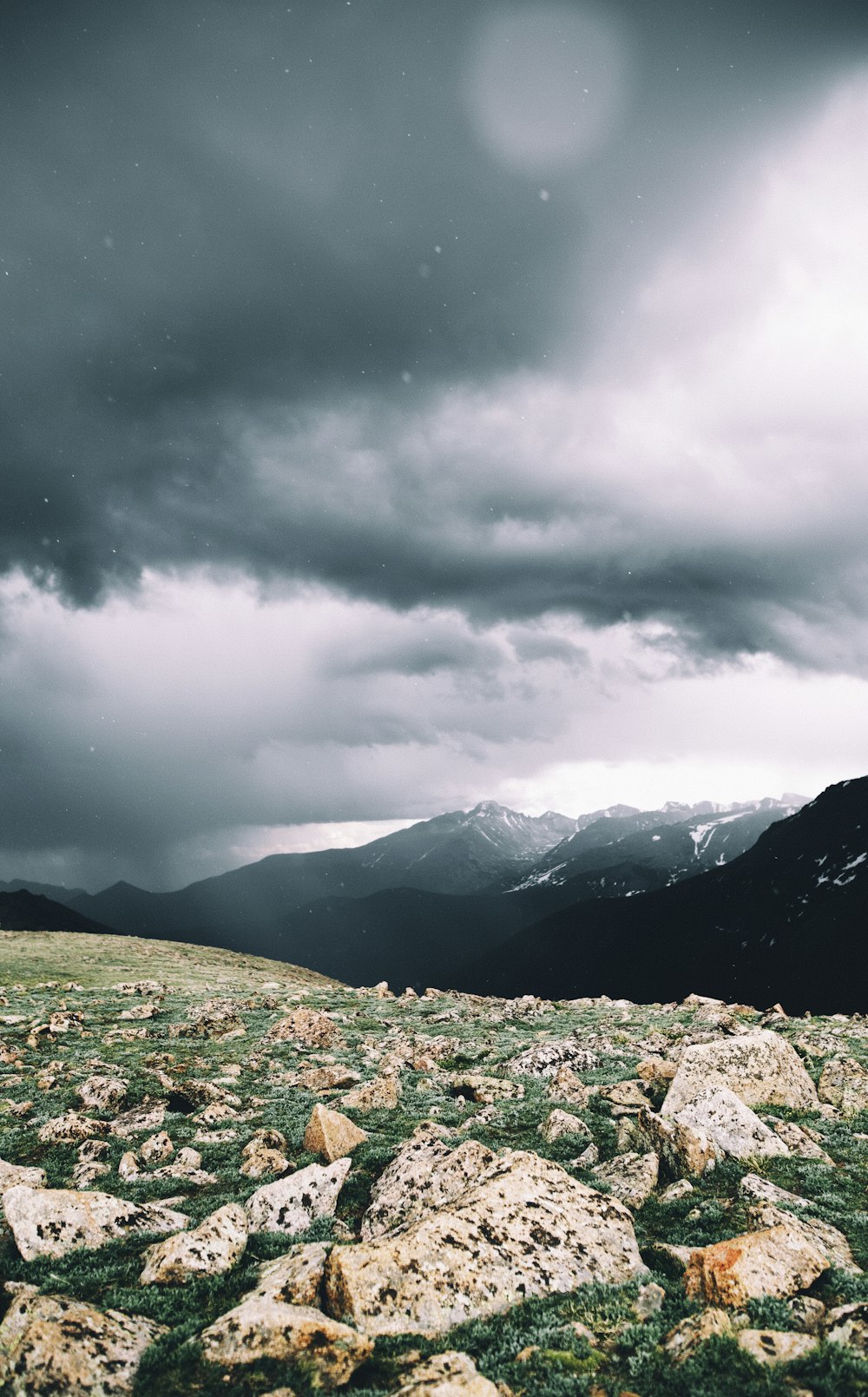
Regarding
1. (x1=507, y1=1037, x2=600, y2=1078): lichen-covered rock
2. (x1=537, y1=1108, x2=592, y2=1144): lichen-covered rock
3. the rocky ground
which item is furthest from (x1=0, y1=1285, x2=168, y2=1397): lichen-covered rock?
(x1=507, y1=1037, x2=600, y2=1078): lichen-covered rock

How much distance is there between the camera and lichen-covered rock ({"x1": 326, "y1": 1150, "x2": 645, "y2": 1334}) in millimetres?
7844

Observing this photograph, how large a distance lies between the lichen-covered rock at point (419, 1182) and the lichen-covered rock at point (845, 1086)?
37.4 feet

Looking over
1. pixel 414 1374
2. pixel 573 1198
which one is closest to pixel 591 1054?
pixel 573 1198

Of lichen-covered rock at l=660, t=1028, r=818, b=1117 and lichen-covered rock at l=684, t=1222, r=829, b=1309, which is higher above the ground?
lichen-covered rock at l=684, t=1222, r=829, b=1309

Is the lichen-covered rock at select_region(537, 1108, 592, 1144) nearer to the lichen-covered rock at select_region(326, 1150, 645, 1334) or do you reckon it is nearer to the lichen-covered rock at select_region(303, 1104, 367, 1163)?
the lichen-covered rock at select_region(303, 1104, 367, 1163)

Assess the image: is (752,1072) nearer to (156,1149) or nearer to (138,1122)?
(156,1149)

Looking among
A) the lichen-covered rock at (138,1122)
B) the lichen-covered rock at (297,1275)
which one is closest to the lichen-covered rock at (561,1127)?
the lichen-covered rock at (297,1275)

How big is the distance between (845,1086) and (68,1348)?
1937 centimetres


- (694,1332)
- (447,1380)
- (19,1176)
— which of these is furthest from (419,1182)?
(19,1176)

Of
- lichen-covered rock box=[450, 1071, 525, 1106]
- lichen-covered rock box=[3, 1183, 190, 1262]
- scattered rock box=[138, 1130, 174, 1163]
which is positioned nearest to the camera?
lichen-covered rock box=[3, 1183, 190, 1262]

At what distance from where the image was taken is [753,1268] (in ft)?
26.1

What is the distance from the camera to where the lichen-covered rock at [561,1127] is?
46.1ft

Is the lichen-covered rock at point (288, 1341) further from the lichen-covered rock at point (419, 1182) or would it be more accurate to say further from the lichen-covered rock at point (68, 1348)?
the lichen-covered rock at point (419, 1182)

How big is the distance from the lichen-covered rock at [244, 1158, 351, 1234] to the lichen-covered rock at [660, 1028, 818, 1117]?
8.99 metres
